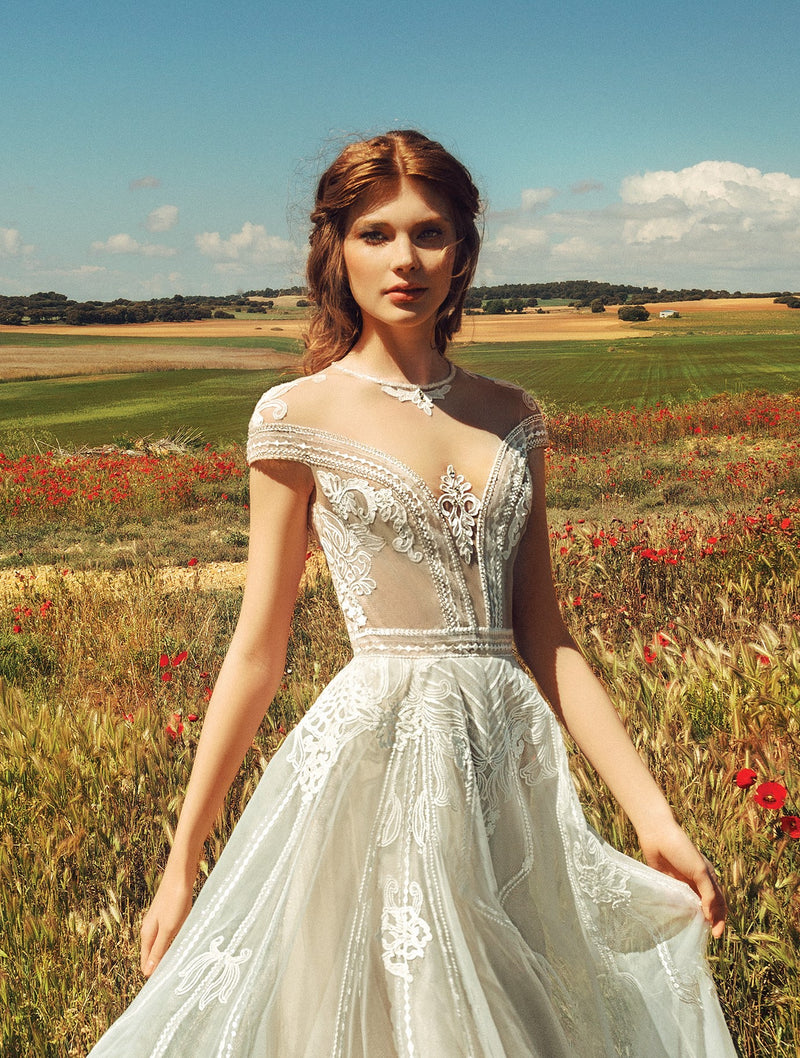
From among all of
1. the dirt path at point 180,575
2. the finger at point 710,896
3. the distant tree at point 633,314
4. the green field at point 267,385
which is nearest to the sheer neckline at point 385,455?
the finger at point 710,896

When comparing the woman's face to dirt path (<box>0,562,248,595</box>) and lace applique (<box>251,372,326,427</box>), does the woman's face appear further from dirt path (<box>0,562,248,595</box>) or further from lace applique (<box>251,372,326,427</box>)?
dirt path (<box>0,562,248,595</box>)

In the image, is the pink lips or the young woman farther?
the pink lips

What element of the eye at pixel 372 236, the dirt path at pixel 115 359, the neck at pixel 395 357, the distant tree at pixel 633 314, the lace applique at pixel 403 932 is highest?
the distant tree at pixel 633 314

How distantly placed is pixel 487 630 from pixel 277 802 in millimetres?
494

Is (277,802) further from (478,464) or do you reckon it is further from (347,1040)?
(478,464)

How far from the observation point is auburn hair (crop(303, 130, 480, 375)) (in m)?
1.73

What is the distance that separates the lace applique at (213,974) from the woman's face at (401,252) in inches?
46.4

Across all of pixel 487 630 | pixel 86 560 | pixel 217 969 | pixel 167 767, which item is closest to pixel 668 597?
pixel 167 767

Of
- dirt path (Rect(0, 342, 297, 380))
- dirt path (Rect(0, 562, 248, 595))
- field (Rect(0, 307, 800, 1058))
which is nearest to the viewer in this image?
field (Rect(0, 307, 800, 1058))

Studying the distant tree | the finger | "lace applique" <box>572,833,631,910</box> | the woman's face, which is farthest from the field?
the distant tree

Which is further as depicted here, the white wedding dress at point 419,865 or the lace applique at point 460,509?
the lace applique at point 460,509

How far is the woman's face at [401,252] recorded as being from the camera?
168 cm

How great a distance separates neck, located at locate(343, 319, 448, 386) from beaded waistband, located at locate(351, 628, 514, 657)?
51cm

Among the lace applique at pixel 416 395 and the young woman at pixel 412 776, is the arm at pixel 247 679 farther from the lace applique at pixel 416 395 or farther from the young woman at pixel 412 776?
the lace applique at pixel 416 395
